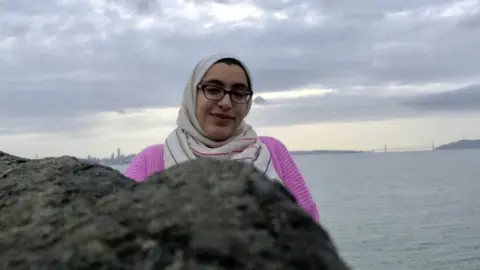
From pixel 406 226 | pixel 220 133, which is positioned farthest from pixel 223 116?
pixel 406 226

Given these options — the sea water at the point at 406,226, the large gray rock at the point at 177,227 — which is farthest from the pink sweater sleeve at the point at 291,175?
the sea water at the point at 406,226

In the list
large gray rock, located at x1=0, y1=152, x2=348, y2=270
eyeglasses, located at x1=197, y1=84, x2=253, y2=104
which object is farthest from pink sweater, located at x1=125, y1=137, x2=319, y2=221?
large gray rock, located at x1=0, y1=152, x2=348, y2=270

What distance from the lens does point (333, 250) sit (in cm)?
165

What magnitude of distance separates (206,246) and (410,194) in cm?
8571

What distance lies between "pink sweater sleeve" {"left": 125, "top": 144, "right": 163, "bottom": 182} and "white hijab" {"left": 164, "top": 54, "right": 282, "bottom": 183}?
0.07 metres

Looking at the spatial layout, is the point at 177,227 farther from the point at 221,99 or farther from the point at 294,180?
the point at 294,180

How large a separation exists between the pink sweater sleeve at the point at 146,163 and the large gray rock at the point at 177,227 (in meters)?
1.92

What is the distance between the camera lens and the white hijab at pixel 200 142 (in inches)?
152

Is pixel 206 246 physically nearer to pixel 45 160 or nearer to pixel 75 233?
pixel 75 233

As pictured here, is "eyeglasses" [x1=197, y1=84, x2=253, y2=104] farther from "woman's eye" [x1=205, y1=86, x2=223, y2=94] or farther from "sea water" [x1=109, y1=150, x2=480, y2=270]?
"sea water" [x1=109, y1=150, x2=480, y2=270]

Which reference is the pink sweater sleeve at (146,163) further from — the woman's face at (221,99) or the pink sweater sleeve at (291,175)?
the pink sweater sleeve at (291,175)

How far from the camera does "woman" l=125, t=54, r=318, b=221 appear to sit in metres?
3.84

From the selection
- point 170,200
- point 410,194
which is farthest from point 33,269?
point 410,194

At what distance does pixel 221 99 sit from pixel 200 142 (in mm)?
389
